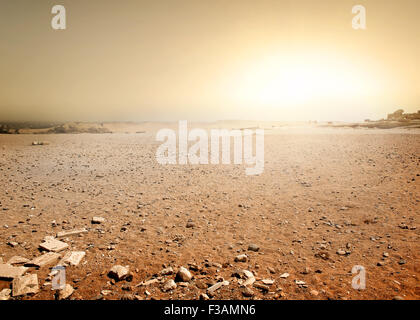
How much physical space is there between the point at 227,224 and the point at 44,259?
4.05 meters

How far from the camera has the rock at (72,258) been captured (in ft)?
14.8

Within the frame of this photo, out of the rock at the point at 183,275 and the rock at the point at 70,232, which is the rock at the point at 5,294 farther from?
the rock at the point at 183,275

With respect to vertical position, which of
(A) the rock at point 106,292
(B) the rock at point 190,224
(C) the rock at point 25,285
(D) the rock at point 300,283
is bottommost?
(A) the rock at point 106,292

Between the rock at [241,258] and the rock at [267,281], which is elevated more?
the rock at [241,258]

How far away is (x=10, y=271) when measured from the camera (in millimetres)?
4191

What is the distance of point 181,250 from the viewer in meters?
5.04

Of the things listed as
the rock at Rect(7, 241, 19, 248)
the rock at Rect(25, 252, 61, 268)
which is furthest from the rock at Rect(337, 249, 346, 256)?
the rock at Rect(7, 241, 19, 248)

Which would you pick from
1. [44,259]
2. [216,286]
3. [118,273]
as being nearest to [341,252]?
[216,286]

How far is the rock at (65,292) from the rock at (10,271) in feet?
3.28

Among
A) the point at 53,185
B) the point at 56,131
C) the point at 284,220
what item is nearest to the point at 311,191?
the point at 284,220

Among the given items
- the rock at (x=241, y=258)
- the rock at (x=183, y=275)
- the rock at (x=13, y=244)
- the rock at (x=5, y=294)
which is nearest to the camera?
the rock at (x=5, y=294)

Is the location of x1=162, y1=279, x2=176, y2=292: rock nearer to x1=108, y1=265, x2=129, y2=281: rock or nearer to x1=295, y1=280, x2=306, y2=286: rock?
x1=108, y1=265, x2=129, y2=281: rock

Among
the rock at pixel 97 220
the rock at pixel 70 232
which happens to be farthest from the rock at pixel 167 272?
the rock at pixel 97 220
